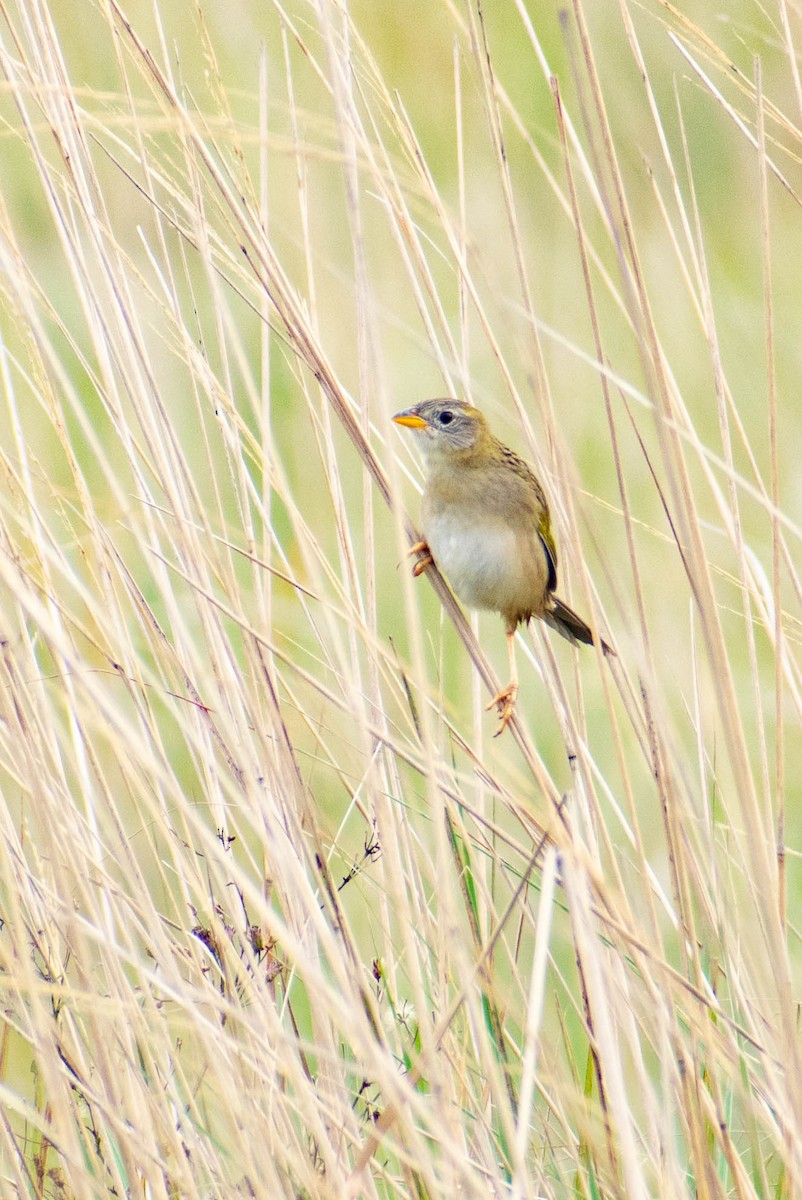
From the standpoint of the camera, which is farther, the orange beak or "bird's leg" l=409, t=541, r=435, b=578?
the orange beak

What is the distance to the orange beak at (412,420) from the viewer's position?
3.33 m

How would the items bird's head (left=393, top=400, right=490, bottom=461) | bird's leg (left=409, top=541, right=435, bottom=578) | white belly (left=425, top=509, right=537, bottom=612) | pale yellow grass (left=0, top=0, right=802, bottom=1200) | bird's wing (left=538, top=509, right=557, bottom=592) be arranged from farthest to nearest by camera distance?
bird's wing (left=538, top=509, right=557, bottom=592)
bird's head (left=393, top=400, right=490, bottom=461)
white belly (left=425, top=509, right=537, bottom=612)
bird's leg (left=409, top=541, right=435, bottom=578)
pale yellow grass (left=0, top=0, right=802, bottom=1200)

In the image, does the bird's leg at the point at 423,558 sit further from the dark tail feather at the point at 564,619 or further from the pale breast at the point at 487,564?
the dark tail feather at the point at 564,619

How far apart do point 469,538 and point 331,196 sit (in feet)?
8.14

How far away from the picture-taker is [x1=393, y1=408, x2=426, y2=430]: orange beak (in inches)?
131

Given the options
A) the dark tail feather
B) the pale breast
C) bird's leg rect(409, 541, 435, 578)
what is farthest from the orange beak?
the dark tail feather

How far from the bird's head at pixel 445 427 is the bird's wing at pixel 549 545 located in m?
0.26

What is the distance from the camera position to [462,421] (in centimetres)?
329

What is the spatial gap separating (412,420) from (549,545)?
0.46 meters

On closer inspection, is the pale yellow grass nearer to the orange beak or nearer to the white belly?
the white belly

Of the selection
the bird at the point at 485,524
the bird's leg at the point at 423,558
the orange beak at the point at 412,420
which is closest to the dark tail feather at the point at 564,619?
the bird at the point at 485,524

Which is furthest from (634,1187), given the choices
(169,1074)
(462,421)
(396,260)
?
(396,260)

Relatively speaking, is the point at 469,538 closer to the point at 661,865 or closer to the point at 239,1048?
the point at 661,865

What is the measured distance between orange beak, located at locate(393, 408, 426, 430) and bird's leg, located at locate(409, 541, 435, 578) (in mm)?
356
